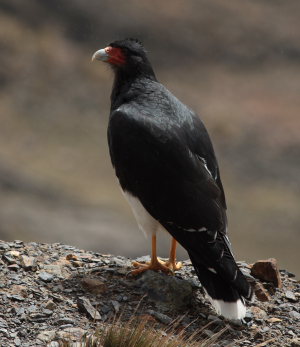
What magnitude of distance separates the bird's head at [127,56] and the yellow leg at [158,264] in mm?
1980

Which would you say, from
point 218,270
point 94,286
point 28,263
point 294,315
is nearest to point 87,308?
point 94,286

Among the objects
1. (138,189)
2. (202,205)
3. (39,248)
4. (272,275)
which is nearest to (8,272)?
(39,248)

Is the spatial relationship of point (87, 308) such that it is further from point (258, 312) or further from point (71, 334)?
point (258, 312)

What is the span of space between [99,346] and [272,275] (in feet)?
9.51

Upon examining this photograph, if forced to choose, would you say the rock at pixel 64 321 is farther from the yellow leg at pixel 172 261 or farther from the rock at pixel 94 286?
the yellow leg at pixel 172 261

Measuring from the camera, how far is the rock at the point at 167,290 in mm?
7656

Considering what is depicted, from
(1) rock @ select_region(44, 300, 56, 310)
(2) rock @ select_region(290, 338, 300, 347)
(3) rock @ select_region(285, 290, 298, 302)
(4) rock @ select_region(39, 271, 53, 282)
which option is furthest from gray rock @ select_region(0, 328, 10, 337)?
(3) rock @ select_region(285, 290, 298, 302)

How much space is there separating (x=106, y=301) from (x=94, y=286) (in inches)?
11.5

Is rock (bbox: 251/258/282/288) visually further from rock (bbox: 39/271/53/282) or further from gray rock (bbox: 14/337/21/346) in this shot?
gray rock (bbox: 14/337/21/346)

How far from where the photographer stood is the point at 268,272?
848 centimetres

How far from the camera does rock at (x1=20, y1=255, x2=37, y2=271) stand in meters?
8.02

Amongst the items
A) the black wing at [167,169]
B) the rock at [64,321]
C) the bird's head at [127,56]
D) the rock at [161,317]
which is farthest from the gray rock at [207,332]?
the bird's head at [127,56]

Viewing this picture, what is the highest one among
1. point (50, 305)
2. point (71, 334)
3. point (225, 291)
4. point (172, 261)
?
point (172, 261)

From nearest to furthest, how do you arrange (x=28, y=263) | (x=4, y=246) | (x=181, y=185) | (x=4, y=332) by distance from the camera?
(x=4, y=332) < (x=181, y=185) < (x=28, y=263) < (x=4, y=246)
